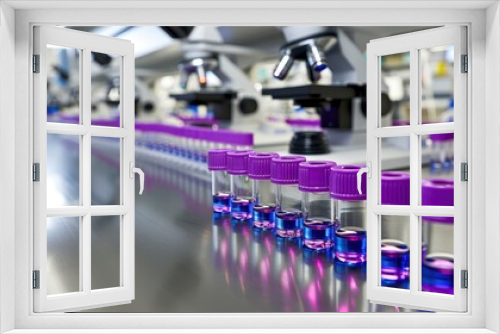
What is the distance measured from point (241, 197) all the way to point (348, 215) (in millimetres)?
422

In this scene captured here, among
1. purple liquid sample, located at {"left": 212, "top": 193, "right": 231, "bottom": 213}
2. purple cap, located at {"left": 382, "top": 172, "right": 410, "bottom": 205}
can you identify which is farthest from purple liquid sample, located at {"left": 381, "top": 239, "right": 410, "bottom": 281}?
purple liquid sample, located at {"left": 212, "top": 193, "right": 231, "bottom": 213}

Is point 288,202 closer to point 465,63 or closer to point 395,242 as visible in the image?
point 395,242

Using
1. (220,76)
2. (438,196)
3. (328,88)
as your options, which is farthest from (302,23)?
(220,76)

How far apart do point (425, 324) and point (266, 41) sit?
2192mm

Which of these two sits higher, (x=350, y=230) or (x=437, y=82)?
(x=437, y=82)

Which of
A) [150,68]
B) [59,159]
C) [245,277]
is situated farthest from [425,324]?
[150,68]

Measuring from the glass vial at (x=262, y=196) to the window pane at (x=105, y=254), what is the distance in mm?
373

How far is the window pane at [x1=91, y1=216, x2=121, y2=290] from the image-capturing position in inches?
42.8

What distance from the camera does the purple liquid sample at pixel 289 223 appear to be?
4.27 ft

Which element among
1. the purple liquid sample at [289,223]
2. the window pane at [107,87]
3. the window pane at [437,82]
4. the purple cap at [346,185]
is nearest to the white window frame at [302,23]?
the purple cap at [346,185]

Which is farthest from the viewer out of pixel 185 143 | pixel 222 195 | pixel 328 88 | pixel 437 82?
pixel 437 82

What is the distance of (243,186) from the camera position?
1.56m

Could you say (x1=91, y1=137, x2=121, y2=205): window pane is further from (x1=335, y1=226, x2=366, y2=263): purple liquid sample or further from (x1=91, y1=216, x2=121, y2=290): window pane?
(x1=335, y1=226, x2=366, y2=263): purple liquid sample

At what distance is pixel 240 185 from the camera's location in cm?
157
